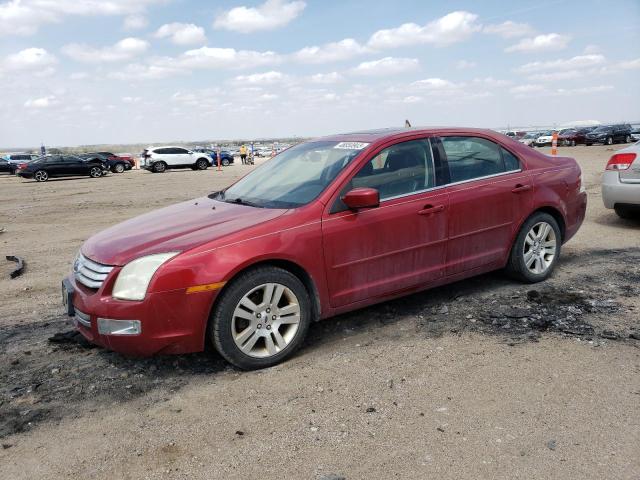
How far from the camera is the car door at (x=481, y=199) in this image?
4656 mm

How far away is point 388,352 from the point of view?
396 cm

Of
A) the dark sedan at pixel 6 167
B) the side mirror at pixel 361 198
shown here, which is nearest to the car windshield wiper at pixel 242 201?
the side mirror at pixel 361 198

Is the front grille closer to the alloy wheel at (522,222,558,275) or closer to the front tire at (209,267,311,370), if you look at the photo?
the front tire at (209,267,311,370)

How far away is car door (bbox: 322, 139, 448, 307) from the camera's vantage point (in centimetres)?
402

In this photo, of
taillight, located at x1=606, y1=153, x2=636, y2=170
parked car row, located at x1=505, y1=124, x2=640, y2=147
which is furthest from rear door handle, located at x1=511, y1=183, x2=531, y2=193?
parked car row, located at x1=505, y1=124, x2=640, y2=147

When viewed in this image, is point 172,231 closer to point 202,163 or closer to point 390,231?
point 390,231

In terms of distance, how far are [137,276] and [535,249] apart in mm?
3753

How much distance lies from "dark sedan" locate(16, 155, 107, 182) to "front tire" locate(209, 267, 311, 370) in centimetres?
2854

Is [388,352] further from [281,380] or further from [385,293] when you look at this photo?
[281,380]

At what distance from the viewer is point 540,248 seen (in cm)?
535

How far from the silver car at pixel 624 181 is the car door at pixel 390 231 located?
187 inches

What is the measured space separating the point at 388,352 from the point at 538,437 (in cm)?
132

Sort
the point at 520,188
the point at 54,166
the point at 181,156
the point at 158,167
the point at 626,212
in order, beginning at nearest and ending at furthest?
the point at 520,188
the point at 626,212
the point at 54,166
the point at 158,167
the point at 181,156

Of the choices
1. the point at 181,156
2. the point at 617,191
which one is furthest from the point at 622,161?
the point at 181,156
